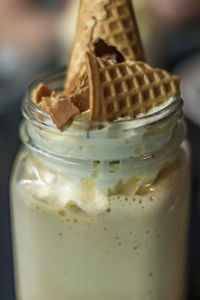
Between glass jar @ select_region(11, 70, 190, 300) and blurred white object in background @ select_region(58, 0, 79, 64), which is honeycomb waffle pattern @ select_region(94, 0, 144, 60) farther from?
blurred white object in background @ select_region(58, 0, 79, 64)

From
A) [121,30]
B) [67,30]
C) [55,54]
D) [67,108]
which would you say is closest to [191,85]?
[67,30]

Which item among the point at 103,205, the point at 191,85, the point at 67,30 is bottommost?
the point at 191,85

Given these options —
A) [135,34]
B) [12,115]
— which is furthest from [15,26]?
[135,34]

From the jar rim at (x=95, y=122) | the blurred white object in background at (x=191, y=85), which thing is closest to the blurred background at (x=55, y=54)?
the blurred white object in background at (x=191, y=85)

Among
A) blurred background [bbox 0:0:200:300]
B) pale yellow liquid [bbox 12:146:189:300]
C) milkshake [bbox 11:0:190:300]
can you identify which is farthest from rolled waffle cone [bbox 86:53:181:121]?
blurred background [bbox 0:0:200:300]

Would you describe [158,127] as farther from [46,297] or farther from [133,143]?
[46,297]

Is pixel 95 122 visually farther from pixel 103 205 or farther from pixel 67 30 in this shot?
pixel 67 30
